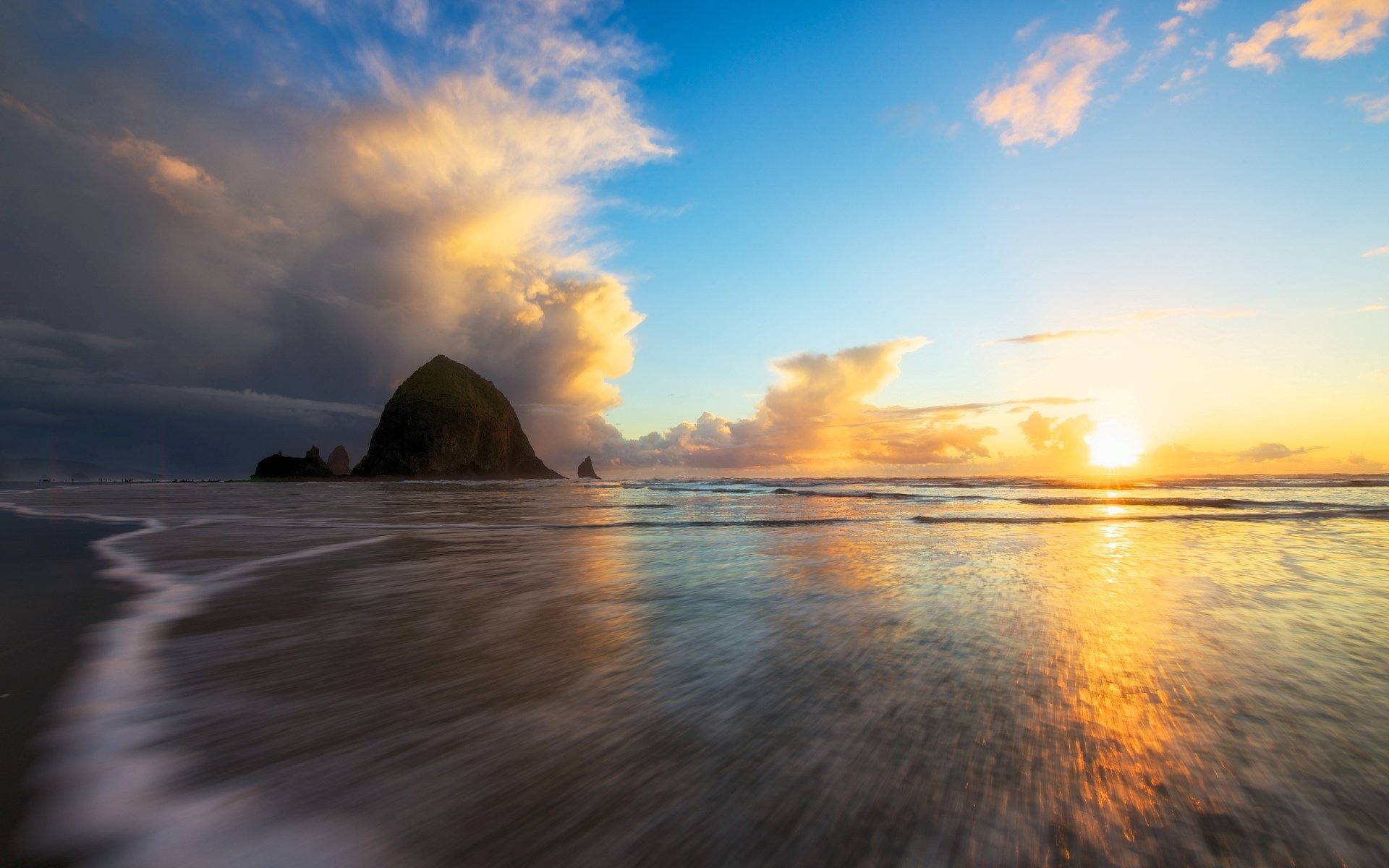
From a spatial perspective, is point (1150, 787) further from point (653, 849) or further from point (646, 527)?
point (646, 527)

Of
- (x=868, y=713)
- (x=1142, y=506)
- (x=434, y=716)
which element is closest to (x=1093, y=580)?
(x=868, y=713)

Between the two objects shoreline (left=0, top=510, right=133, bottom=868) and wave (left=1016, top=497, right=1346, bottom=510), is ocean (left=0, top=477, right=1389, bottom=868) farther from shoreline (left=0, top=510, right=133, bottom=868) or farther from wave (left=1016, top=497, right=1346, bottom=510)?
wave (left=1016, top=497, right=1346, bottom=510)

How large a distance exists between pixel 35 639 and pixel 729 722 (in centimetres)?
532

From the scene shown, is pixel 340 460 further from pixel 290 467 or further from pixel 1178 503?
pixel 1178 503

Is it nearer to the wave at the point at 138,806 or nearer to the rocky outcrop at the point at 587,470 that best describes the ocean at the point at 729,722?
the wave at the point at 138,806

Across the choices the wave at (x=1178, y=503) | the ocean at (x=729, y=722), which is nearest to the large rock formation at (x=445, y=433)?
the wave at (x=1178, y=503)

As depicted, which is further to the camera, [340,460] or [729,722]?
[340,460]

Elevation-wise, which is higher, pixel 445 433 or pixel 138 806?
pixel 445 433

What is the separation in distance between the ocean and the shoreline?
91mm

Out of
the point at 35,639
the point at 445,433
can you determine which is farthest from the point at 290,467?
the point at 35,639

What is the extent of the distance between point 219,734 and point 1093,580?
26.8 feet

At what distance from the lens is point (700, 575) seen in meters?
7.36

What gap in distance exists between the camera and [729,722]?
288cm

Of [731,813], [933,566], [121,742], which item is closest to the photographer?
[731,813]
